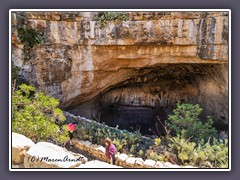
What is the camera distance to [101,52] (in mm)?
7547

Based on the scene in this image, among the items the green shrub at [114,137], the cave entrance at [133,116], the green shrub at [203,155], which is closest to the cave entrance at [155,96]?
the cave entrance at [133,116]

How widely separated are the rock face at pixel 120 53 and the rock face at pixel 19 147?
2.56 m

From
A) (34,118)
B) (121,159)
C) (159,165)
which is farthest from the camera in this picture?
(121,159)

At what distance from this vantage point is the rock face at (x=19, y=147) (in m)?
4.38

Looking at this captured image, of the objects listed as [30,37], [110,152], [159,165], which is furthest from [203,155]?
[30,37]

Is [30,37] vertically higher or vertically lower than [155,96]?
higher

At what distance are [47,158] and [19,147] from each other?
546mm

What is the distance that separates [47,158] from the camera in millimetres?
4344

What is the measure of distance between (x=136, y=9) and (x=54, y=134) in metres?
2.75

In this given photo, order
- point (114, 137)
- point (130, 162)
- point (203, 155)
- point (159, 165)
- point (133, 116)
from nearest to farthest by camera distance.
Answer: point (159, 165)
point (203, 155)
point (130, 162)
point (114, 137)
point (133, 116)

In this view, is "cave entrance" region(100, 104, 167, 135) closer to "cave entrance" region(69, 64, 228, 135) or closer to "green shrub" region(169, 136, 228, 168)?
"cave entrance" region(69, 64, 228, 135)

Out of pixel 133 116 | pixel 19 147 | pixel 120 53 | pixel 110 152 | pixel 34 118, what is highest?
pixel 120 53

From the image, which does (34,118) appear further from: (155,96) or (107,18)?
(155,96)

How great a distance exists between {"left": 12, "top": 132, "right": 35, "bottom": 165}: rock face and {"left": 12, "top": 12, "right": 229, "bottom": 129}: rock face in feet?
8.41
